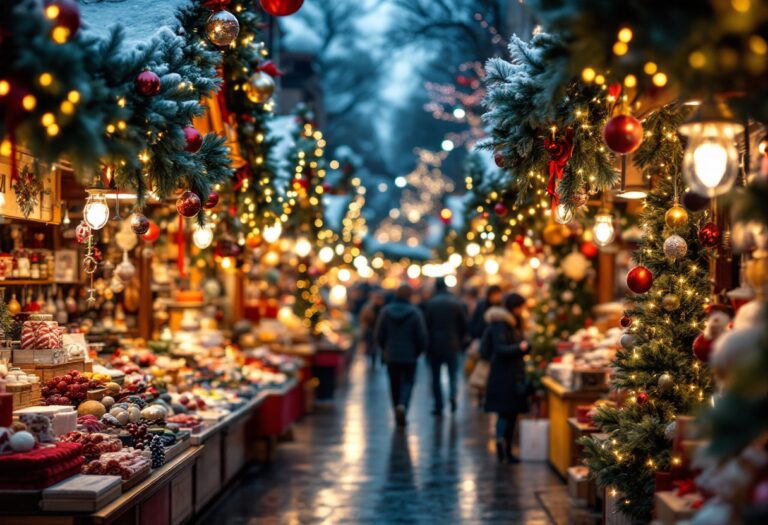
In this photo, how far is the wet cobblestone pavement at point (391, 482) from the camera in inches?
375

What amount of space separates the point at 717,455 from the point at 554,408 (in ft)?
27.8

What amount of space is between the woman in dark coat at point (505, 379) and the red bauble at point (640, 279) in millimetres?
5317

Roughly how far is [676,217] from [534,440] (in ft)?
21.1

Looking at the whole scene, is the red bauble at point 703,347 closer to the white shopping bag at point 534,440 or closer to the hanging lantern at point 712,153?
the hanging lantern at point 712,153

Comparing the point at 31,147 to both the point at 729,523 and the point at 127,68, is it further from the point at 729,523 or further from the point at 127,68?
the point at 729,523

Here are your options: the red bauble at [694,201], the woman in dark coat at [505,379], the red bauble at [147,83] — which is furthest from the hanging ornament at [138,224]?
the woman in dark coat at [505,379]

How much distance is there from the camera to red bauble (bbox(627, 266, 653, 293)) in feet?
22.6

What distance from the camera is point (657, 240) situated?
23.1ft

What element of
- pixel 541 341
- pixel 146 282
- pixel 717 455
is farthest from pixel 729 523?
pixel 541 341

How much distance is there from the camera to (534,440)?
12.6 meters

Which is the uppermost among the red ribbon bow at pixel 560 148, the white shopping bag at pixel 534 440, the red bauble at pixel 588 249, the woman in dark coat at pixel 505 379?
the red ribbon bow at pixel 560 148

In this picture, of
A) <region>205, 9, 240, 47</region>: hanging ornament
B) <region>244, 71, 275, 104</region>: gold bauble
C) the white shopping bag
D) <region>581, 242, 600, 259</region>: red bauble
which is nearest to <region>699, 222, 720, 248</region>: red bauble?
<region>205, 9, 240, 47</region>: hanging ornament

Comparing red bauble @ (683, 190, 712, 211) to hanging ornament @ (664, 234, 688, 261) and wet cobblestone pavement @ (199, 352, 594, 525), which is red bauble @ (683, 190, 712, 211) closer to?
hanging ornament @ (664, 234, 688, 261)

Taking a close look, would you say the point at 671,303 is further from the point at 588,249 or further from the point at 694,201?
the point at 588,249
